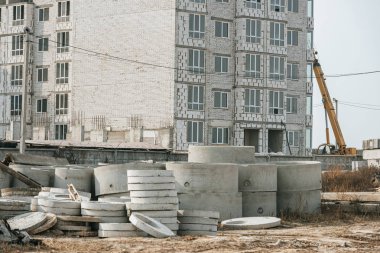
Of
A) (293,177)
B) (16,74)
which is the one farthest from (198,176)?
(16,74)

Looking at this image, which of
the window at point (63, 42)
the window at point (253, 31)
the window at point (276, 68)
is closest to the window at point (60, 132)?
the window at point (63, 42)

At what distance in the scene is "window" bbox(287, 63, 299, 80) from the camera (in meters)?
55.7

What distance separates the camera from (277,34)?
177 feet

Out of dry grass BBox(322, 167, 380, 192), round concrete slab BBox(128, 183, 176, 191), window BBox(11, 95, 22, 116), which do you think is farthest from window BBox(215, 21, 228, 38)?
round concrete slab BBox(128, 183, 176, 191)

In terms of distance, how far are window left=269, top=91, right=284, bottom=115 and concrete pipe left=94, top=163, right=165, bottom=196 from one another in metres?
34.5

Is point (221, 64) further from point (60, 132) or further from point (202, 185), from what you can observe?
point (202, 185)

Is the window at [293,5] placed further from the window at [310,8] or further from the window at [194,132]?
the window at [194,132]

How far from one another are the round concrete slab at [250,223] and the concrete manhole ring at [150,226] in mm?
2862

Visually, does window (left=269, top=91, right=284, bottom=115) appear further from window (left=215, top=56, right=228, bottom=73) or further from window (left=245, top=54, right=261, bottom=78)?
window (left=215, top=56, right=228, bottom=73)

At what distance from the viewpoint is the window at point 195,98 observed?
49750 millimetres

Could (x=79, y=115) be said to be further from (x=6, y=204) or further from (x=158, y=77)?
(x=6, y=204)

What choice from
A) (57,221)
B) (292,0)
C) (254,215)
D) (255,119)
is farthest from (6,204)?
(292,0)

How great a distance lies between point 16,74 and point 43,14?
516 cm

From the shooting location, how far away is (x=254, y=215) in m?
19.3
